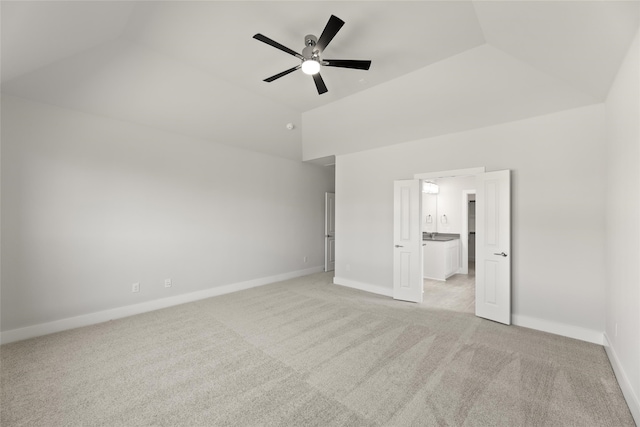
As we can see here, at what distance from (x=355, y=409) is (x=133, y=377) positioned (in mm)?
2049

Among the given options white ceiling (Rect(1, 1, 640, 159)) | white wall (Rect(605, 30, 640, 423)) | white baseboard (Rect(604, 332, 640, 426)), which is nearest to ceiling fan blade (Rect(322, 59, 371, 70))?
white ceiling (Rect(1, 1, 640, 159))

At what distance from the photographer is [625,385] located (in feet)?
7.14

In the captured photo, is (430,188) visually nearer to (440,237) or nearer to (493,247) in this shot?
(440,237)

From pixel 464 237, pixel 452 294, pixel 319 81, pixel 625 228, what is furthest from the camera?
pixel 464 237

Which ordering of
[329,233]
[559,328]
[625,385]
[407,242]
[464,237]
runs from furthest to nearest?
[329,233] < [464,237] < [407,242] < [559,328] < [625,385]

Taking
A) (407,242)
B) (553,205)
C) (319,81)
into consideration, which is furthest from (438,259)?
(319,81)

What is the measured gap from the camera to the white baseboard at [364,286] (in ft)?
16.8

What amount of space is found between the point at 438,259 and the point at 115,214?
6291mm

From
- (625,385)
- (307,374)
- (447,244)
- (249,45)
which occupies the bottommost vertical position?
(307,374)

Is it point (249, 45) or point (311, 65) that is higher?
point (249, 45)

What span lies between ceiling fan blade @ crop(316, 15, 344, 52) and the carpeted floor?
306cm

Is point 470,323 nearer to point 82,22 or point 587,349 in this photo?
point 587,349

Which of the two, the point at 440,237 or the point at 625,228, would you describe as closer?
the point at 625,228

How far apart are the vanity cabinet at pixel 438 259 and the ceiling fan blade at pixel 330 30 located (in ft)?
16.4
